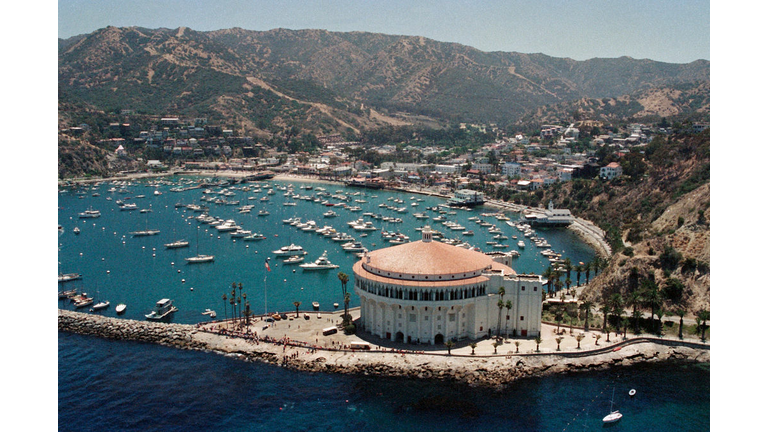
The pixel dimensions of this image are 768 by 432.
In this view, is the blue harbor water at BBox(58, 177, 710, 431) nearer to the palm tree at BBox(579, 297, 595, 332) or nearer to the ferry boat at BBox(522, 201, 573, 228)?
the palm tree at BBox(579, 297, 595, 332)

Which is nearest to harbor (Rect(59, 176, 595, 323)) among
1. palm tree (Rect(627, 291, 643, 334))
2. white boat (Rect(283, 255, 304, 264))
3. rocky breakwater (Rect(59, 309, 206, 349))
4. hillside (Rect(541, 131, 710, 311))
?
white boat (Rect(283, 255, 304, 264))

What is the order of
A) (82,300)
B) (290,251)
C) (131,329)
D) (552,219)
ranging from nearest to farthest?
(131,329)
(82,300)
(290,251)
(552,219)

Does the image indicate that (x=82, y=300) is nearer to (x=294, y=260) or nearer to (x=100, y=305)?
(x=100, y=305)

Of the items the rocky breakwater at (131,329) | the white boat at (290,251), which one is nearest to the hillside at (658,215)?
the rocky breakwater at (131,329)

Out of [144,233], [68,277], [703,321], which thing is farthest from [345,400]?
[144,233]

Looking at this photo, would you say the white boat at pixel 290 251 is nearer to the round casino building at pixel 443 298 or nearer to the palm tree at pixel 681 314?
the round casino building at pixel 443 298

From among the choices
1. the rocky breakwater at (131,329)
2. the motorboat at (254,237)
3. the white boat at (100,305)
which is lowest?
the rocky breakwater at (131,329)
